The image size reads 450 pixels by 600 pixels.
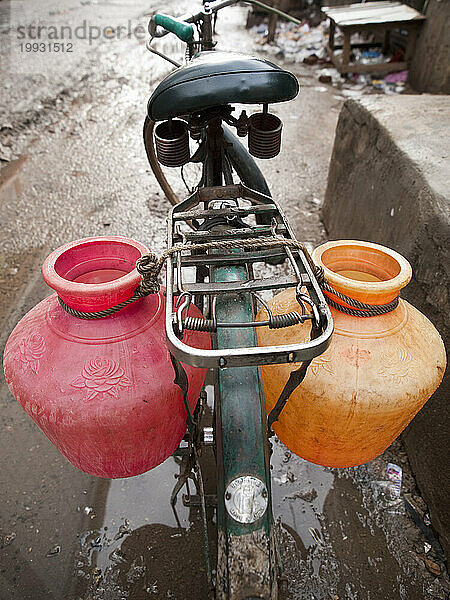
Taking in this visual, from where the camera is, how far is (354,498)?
197cm

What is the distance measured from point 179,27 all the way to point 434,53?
4633mm

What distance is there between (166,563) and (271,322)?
4.41 ft

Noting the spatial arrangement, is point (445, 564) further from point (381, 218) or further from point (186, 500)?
point (381, 218)

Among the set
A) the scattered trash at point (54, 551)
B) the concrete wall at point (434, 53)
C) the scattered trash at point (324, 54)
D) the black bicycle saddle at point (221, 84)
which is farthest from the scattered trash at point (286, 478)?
the scattered trash at point (324, 54)

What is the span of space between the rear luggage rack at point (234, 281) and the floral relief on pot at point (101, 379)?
271 millimetres

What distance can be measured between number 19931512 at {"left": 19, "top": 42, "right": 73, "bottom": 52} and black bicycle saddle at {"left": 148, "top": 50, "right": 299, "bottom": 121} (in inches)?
281

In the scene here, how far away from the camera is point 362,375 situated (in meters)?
1.26

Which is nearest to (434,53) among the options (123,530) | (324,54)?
(324,54)

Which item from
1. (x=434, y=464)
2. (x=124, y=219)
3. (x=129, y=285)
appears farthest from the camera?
(x=124, y=219)

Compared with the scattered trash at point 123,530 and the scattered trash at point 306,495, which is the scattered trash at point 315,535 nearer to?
the scattered trash at point 306,495

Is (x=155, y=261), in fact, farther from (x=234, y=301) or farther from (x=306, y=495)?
(x=306, y=495)

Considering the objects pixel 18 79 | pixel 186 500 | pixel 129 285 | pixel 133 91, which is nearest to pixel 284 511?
pixel 186 500

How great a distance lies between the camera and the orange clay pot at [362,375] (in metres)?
1.25

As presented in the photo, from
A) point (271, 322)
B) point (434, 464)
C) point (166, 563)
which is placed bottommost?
point (166, 563)
